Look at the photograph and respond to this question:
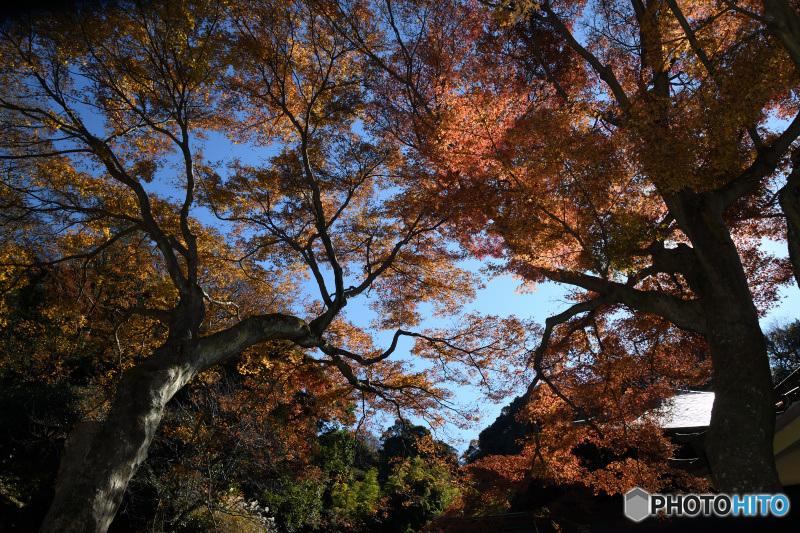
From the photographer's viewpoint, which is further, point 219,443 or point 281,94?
point 219,443

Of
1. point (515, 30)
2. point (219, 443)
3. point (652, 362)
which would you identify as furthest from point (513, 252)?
point (219, 443)

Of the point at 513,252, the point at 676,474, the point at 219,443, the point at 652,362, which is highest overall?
the point at 513,252

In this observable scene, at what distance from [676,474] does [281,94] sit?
28.8ft

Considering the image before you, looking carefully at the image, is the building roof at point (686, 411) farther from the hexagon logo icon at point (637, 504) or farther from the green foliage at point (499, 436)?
the green foliage at point (499, 436)

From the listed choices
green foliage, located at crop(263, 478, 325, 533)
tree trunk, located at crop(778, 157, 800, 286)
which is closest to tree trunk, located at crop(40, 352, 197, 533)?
tree trunk, located at crop(778, 157, 800, 286)

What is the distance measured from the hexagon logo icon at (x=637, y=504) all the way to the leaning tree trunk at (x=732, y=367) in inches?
97.7

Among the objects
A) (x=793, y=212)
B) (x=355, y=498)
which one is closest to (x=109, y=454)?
(x=793, y=212)

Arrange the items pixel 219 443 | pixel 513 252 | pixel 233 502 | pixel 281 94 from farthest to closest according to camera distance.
→ pixel 233 502, pixel 219 443, pixel 281 94, pixel 513 252

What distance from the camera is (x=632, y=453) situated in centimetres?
737

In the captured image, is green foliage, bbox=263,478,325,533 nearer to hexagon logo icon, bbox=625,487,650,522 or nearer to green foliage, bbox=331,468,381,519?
green foliage, bbox=331,468,381,519

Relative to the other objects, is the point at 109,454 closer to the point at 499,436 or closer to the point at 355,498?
the point at 355,498

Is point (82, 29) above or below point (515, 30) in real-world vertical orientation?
below

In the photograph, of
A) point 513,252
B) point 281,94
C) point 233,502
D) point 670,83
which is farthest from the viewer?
point 233,502

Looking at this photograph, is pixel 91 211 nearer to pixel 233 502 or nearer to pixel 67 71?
pixel 67 71
